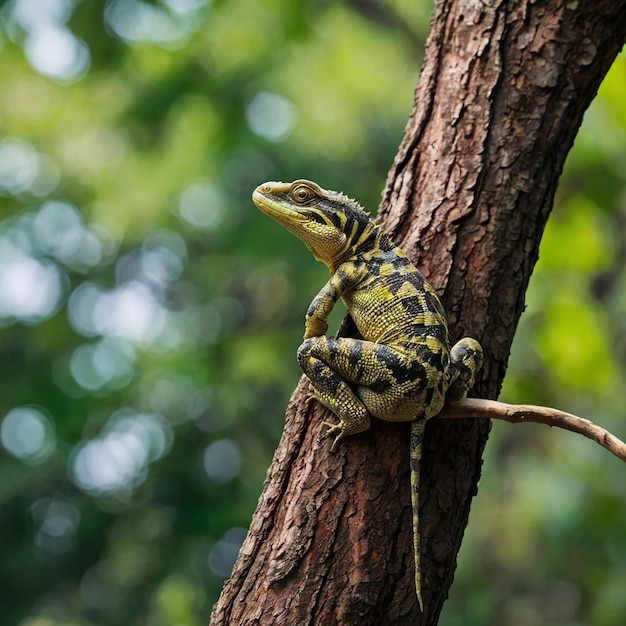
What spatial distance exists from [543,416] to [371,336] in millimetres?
679

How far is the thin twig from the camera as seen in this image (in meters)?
2.55

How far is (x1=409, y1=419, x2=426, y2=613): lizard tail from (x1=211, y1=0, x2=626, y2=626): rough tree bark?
68mm

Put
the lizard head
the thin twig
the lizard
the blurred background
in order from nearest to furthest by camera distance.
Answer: the thin twig < the lizard < the lizard head < the blurred background

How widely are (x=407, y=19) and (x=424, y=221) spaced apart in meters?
4.80

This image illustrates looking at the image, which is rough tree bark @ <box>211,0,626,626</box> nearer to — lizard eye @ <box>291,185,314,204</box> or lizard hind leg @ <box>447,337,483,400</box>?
lizard hind leg @ <box>447,337,483,400</box>

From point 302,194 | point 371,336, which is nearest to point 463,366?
point 371,336

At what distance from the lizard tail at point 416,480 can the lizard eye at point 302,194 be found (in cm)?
95

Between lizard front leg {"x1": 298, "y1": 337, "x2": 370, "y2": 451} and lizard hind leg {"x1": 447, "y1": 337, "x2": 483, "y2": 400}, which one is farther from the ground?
lizard hind leg {"x1": 447, "y1": 337, "x2": 483, "y2": 400}

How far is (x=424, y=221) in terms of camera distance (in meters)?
3.19

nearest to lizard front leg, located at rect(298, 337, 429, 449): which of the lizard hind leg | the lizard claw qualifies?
the lizard claw

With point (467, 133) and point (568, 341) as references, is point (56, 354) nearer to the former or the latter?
point (568, 341)

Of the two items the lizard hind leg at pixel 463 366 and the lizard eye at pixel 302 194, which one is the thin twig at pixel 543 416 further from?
the lizard eye at pixel 302 194

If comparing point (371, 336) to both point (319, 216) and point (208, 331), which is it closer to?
point (319, 216)

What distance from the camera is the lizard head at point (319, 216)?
→ 3.13 m
